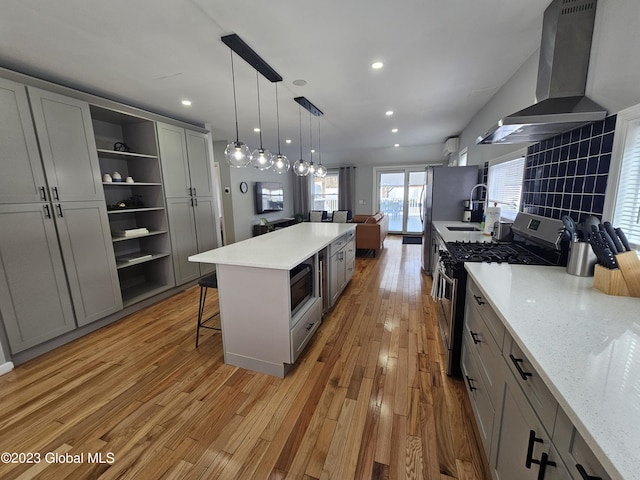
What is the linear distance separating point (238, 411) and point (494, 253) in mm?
2174

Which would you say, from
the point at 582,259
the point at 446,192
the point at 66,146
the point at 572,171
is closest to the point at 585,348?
the point at 582,259

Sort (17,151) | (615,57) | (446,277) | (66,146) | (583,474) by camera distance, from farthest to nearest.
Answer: (66,146) < (17,151) < (446,277) < (615,57) < (583,474)

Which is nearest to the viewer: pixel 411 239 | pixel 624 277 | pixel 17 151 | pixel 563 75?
pixel 624 277

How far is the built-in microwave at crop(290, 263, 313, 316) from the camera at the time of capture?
7.09 ft

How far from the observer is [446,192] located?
393cm

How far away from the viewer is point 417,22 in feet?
6.12

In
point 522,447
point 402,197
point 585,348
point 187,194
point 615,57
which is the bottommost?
point 522,447

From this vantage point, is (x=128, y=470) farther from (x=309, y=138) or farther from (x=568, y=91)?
(x=309, y=138)

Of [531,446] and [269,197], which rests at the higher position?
[269,197]

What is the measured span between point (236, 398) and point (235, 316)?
1.86 ft

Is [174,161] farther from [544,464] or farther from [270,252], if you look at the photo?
[544,464]

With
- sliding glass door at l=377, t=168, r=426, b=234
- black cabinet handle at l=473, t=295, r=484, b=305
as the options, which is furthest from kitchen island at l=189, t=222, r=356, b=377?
sliding glass door at l=377, t=168, r=426, b=234

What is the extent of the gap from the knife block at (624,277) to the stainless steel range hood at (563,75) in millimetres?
807

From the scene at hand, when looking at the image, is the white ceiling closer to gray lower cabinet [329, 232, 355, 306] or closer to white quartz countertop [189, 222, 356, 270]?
white quartz countertop [189, 222, 356, 270]
